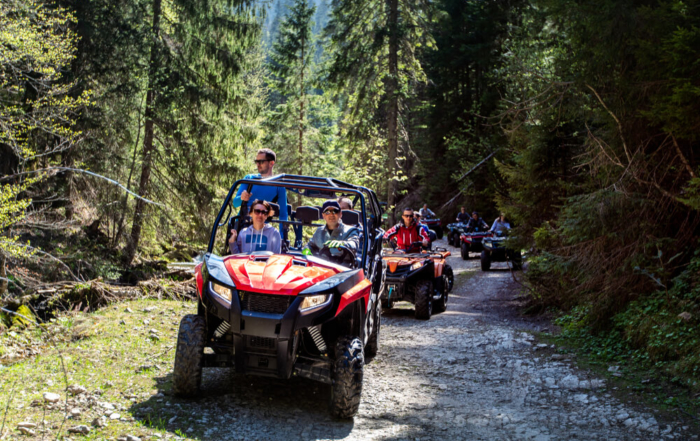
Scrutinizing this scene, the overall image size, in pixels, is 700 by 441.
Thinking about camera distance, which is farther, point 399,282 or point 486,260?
point 486,260

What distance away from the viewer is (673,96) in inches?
273

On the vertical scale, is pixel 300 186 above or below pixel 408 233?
above

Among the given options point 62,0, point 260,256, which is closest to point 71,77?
point 62,0

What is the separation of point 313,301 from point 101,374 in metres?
2.67

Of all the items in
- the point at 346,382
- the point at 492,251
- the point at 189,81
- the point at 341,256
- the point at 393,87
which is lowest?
the point at 492,251

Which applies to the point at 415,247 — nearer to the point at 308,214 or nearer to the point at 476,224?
the point at 308,214

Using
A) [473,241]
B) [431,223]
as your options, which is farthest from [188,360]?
[431,223]

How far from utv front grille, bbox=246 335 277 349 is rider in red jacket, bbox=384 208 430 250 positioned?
8.22 metres

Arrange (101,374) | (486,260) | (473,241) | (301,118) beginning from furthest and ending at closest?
(301,118) < (473,241) < (486,260) < (101,374)

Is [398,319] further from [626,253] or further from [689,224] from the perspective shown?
[689,224]

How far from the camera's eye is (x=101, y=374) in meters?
6.05

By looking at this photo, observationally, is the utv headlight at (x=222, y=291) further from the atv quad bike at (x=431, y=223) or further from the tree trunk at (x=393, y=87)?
the atv quad bike at (x=431, y=223)

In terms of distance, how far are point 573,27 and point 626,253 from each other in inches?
137

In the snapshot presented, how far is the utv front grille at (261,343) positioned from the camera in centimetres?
497
